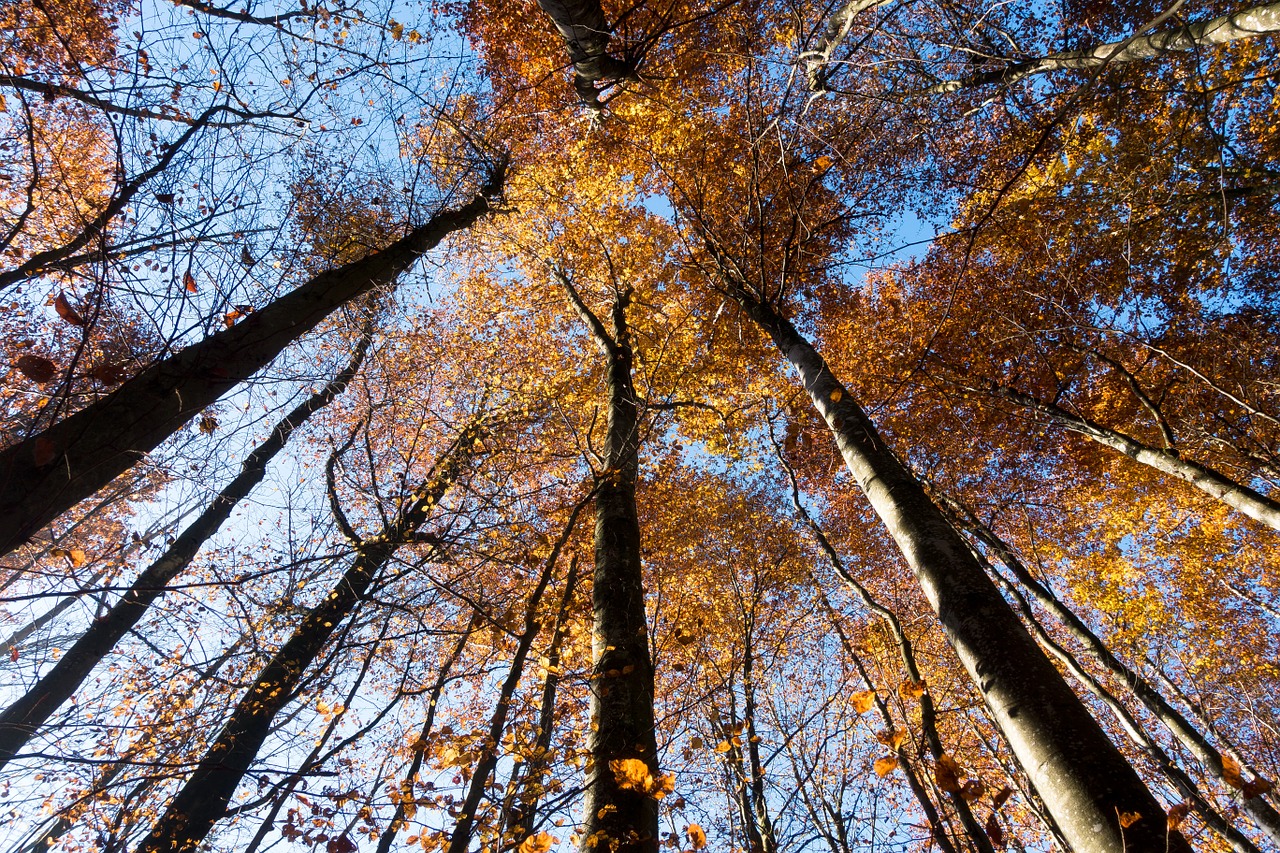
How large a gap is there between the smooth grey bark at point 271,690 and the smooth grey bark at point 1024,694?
13.6 ft

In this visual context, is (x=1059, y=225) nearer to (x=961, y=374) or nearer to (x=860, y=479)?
(x=961, y=374)

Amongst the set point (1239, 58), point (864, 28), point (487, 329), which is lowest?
point (864, 28)

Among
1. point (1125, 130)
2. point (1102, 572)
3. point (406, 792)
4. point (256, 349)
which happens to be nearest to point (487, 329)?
point (256, 349)

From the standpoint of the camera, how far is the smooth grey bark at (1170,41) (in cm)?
353

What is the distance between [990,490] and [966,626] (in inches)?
439

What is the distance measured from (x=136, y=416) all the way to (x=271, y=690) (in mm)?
4725

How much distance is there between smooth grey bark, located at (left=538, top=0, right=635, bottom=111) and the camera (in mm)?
5691

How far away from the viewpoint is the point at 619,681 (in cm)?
320

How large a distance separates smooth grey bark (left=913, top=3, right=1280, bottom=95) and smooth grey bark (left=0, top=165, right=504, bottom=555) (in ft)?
18.5

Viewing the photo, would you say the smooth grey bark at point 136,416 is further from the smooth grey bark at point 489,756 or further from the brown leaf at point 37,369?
the smooth grey bark at point 489,756

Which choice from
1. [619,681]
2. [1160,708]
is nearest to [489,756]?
[619,681]

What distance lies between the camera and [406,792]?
12.4ft

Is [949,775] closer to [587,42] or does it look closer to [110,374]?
[110,374]

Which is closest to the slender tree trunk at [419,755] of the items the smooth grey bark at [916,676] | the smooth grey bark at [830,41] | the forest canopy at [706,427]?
the forest canopy at [706,427]
